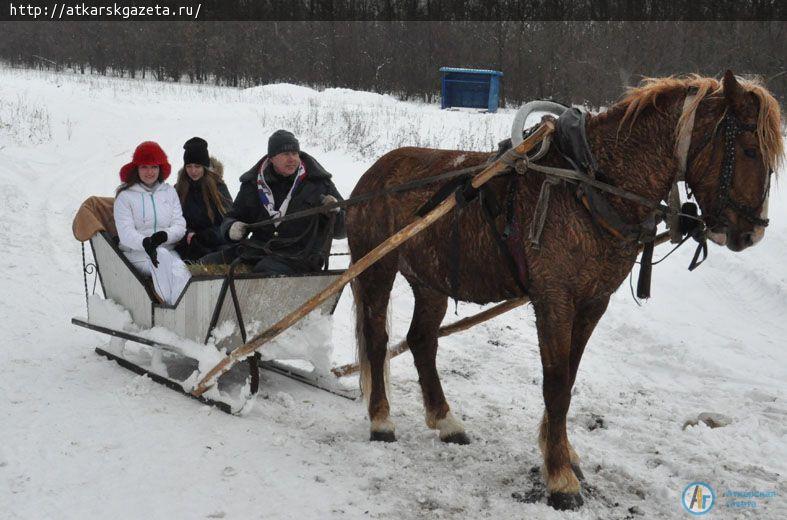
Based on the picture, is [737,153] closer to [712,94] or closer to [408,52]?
[712,94]

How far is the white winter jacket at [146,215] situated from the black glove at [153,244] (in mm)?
141

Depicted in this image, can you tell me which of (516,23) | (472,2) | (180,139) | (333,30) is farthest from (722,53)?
(333,30)

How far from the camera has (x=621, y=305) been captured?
710cm

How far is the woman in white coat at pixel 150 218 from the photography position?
493 cm

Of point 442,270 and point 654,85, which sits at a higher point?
point 654,85

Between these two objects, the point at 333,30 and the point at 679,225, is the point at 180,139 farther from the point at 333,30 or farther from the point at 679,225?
the point at 333,30

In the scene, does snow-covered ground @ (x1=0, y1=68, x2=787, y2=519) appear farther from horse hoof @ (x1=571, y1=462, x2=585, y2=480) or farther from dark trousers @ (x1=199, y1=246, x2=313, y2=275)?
dark trousers @ (x1=199, y1=246, x2=313, y2=275)

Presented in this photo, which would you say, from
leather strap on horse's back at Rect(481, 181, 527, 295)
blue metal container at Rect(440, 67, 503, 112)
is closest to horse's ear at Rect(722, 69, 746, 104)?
leather strap on horse's back at Rect(481, 181, 527, 295)

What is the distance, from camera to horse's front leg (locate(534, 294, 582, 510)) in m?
3.39

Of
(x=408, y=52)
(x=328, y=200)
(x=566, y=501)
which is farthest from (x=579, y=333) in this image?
(x=408, y=52)

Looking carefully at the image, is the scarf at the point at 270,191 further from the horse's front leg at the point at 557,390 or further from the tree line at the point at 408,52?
the tree line at the point at 408,52

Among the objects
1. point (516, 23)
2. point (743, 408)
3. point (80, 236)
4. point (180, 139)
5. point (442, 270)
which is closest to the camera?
point (442, 270)

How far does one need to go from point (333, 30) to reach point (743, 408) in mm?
36197

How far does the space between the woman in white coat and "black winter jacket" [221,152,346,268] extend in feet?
1.57
